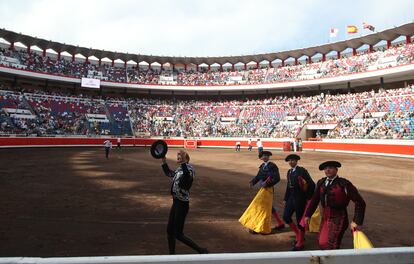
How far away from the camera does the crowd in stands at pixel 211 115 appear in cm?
3209

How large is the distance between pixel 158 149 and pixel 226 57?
49.6 meters

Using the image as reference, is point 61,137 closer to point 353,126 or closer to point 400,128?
point 353,126

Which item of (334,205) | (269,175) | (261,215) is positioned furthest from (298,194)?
(334,205)

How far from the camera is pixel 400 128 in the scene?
91.2 ft

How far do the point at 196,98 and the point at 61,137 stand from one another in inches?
955

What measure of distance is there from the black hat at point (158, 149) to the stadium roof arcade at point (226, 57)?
40.8 metres

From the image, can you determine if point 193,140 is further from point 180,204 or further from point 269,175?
point 180,204

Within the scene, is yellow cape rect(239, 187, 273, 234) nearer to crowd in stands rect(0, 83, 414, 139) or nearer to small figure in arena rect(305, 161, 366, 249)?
small figure in arena rect(305, 161, 366, 249)

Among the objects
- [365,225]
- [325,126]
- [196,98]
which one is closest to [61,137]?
[196,98]

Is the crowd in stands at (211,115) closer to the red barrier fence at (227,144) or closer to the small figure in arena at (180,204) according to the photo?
the red barrier fence at (227,144)

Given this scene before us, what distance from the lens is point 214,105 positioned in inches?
1984

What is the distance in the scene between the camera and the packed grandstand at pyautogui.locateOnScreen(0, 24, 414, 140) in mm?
33562

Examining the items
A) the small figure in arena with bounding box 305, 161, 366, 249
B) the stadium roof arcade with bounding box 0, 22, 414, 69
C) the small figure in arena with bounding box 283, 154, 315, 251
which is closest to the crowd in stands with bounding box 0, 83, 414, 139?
the stadium roof arcade with bounding box 0, 22, 414, 69

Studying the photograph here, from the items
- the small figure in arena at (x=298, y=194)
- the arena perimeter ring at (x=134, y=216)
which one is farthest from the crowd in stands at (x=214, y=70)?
the small figure in arena at (x=298, y=194)
